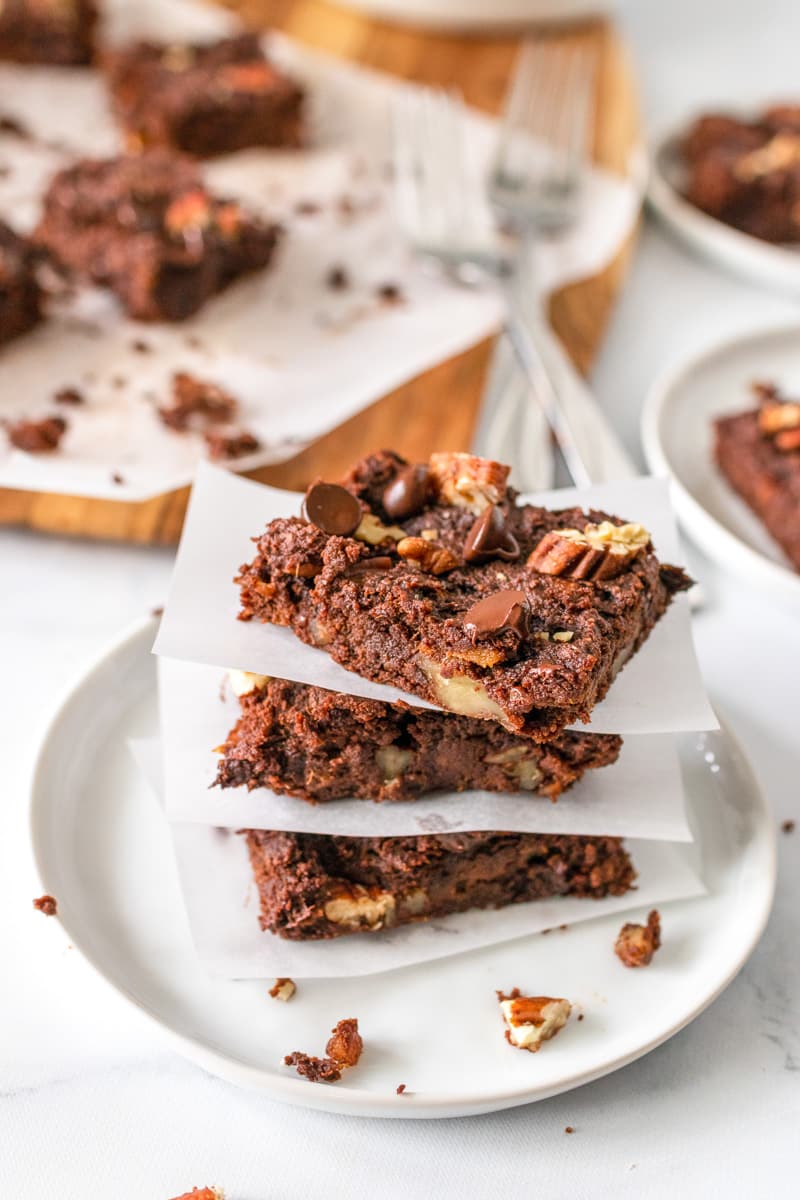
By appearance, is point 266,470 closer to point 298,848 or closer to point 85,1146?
point 298,848

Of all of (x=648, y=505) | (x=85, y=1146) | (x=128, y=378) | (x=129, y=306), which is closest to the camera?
(x=85, y=1146)

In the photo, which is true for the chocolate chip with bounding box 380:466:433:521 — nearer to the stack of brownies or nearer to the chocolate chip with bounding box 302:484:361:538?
the stack of brownies

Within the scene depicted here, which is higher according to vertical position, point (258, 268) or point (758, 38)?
point (758, 38)

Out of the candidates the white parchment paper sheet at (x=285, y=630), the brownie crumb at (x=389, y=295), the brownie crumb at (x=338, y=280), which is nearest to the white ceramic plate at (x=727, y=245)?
the brownie crumb at (x=389, y=295)

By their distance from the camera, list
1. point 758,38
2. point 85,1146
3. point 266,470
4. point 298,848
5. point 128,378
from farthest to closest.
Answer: point 758,38, point 128,378, point 266,470, point 298,848, point 85,1146

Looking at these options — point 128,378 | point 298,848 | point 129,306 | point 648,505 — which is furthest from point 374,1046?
point 129,306

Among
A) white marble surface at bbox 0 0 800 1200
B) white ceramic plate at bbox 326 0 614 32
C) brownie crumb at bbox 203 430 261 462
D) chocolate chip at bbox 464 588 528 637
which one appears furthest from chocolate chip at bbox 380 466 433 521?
white ceramic plate at bbox 326 0 614 32
